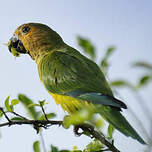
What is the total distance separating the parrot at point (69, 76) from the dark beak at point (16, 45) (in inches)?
0.7

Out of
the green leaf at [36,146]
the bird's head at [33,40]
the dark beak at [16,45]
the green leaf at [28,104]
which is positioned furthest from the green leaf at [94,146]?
the dark beak at [16,45]

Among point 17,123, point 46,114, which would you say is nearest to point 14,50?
point 46,114

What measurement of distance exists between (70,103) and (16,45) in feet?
7.07

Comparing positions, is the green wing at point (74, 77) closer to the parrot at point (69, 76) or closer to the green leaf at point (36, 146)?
the parrot at point (69, 76)

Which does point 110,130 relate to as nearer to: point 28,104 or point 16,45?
point 28,104

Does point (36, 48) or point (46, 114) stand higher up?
point (36, 48)

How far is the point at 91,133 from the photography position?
2.28m

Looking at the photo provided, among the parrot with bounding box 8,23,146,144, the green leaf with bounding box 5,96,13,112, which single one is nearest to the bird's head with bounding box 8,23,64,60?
the parrot with bounding box 8,23,146,144

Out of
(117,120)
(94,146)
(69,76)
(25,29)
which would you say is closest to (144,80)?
(94,146)

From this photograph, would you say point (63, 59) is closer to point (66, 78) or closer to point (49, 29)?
point (66, 78)

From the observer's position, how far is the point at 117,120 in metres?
2.37

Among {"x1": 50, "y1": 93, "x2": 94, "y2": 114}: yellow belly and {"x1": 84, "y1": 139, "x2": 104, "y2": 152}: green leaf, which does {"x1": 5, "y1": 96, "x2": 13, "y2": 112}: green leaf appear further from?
{"x1": 50, "y1": 93, "x2": 94, "y2": 114}: yellow belly

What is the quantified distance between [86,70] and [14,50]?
1919 millimetres

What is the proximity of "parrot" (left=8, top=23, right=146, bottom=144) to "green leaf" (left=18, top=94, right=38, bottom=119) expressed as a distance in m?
0.51
